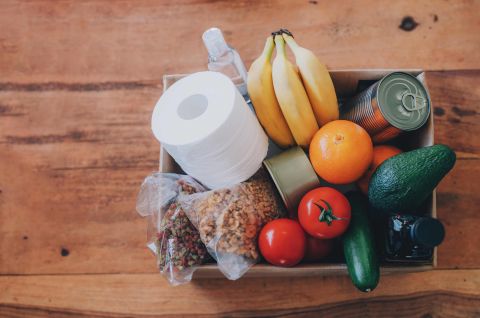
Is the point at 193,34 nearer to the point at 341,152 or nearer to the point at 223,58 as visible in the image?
the point at 223,58

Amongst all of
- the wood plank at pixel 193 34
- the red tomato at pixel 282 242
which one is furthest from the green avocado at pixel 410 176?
the wood plank at pixel 193 34

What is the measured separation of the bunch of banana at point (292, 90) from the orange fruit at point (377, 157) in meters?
0.10

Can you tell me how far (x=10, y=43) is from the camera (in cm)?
109

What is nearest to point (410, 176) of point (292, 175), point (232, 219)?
point (292, 175)

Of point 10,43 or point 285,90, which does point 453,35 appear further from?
point 10,43

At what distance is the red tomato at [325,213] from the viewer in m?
0.70

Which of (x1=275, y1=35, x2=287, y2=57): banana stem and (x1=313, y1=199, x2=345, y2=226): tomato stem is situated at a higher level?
(x1=275, y1=35, x2=287, y2=57): banana stem

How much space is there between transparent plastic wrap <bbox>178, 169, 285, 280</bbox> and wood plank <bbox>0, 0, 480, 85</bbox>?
1.24 ft

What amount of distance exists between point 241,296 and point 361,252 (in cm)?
32

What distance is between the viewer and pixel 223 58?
795mm

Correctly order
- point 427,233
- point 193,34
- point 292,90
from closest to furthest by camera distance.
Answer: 1. point 427,233
2. point 292,90
3. point 193,34

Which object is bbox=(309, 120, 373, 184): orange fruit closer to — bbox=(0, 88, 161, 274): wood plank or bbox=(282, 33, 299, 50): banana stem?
bbox=(282, 33, 299, 50): banana stem

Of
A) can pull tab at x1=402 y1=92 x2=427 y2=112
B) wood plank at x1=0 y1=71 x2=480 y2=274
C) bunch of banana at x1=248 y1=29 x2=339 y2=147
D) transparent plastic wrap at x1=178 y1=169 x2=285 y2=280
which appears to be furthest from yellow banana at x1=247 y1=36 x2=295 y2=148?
wood plank at x1=0 y1=71 x2=480 y2=274

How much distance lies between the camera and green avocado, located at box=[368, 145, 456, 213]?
2.15 feet
